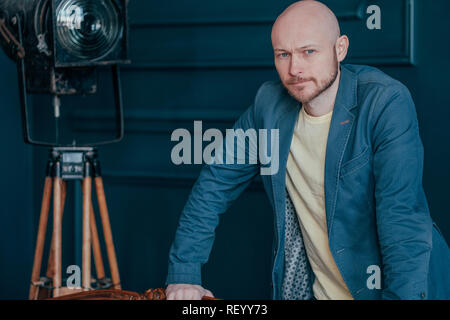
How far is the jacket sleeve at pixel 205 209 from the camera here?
1.84 metres

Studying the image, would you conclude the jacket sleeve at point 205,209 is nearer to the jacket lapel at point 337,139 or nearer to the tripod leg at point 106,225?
the jacket lapel at point 337,139

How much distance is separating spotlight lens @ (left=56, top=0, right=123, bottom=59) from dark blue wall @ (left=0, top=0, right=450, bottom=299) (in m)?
0.44

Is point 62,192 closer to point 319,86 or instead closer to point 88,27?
point 88,27

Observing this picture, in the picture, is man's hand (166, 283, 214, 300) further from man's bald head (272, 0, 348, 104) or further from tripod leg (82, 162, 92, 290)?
man's bald head (272, 0, 348, 104)

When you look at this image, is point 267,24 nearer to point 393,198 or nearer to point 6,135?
point 393,198

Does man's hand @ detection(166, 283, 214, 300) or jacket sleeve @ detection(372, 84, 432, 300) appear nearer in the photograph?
jacket sleeve @ detection(372, 84, 432, 300)

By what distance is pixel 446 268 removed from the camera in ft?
5.73

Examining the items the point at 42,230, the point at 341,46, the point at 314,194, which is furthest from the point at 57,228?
the point at 341,46

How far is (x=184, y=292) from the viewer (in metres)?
1.75

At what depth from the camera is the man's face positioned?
1.67m

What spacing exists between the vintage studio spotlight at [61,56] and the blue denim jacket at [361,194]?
540 millimetres

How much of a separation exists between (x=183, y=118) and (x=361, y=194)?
1.06m

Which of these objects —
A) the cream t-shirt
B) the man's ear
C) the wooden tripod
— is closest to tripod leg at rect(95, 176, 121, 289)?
the wooden tripod

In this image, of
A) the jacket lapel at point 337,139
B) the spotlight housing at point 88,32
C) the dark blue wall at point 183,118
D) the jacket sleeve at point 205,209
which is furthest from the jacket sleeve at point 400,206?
the spotlight housing at point 88,32
